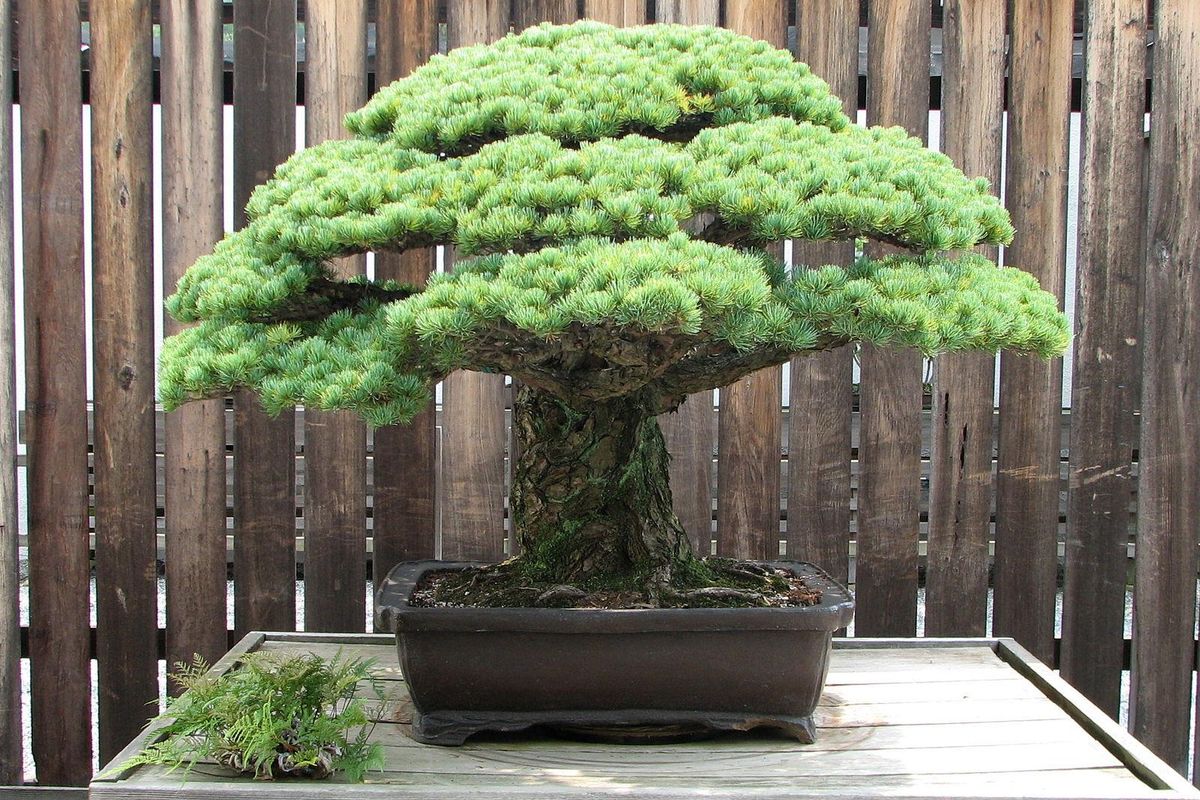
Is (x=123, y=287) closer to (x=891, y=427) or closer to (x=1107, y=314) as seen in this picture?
(x=891, y=427)

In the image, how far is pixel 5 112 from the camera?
6.09 feet

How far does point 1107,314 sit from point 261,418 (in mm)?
1560

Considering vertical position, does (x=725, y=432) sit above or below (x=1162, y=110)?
below

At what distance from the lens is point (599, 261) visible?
1.00 metres

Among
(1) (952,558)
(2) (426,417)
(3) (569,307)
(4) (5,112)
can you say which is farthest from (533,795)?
(4) (5,112)

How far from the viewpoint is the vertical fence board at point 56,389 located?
185cm

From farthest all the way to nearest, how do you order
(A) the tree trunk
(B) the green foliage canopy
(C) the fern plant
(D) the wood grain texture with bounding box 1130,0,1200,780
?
(D) the wood grain texture with bounding box 1130,0,1200,780 → (A) the tree trunk → (C) the fern plant → (B) the green foliage canopy

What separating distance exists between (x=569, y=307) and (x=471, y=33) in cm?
108

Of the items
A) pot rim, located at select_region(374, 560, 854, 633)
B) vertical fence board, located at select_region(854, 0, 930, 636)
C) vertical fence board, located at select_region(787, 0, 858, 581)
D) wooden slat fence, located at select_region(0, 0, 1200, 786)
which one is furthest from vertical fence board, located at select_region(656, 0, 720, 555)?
pot rim, located at select_region(374, 560, 854, 633)

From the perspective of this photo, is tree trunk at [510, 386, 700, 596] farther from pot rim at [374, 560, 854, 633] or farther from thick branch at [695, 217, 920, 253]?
thick branch at [695, 217, 920, 253]

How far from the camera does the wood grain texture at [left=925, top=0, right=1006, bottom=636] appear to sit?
1.86m

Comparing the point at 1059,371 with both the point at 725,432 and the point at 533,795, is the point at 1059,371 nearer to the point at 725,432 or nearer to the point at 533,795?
the point at 725,432

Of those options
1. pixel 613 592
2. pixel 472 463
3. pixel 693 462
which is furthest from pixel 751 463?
pixel 613 592

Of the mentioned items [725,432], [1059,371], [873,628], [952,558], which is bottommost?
[873,628]
